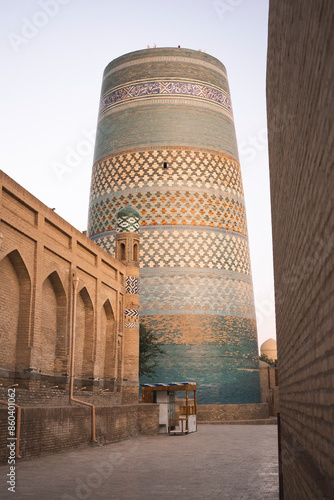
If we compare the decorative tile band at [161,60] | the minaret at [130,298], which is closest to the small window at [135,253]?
the minaret at [130,298]

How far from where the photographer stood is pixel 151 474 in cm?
695

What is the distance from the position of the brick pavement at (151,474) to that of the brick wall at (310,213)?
209cm

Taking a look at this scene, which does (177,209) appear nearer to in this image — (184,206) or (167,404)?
(184,206)

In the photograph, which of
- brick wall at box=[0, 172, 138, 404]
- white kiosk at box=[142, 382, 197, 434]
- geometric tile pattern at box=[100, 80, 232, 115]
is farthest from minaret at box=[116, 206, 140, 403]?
geometric tile pattern at box=[100, 80, 232, 115]

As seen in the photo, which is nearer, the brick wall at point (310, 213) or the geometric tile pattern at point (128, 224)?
the brick wall at point (310, 213)

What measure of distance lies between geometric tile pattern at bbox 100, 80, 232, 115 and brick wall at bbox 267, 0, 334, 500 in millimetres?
17007

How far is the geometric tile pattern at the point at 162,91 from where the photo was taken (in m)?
20.7

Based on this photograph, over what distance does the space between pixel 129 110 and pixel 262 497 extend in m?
17.0

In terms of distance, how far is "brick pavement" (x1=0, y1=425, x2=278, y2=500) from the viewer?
560cm

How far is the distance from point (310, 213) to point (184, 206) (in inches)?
664

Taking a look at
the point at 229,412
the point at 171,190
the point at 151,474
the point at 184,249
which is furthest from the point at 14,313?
the point at 171,190

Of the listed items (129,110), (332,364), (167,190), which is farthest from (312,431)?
(129,110)

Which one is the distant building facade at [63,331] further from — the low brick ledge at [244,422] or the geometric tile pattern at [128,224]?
the low brick ledge at [244,422]

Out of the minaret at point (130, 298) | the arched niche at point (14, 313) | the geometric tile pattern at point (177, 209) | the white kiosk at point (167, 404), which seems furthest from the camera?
the geometric tile pattern at point (177, 209)
